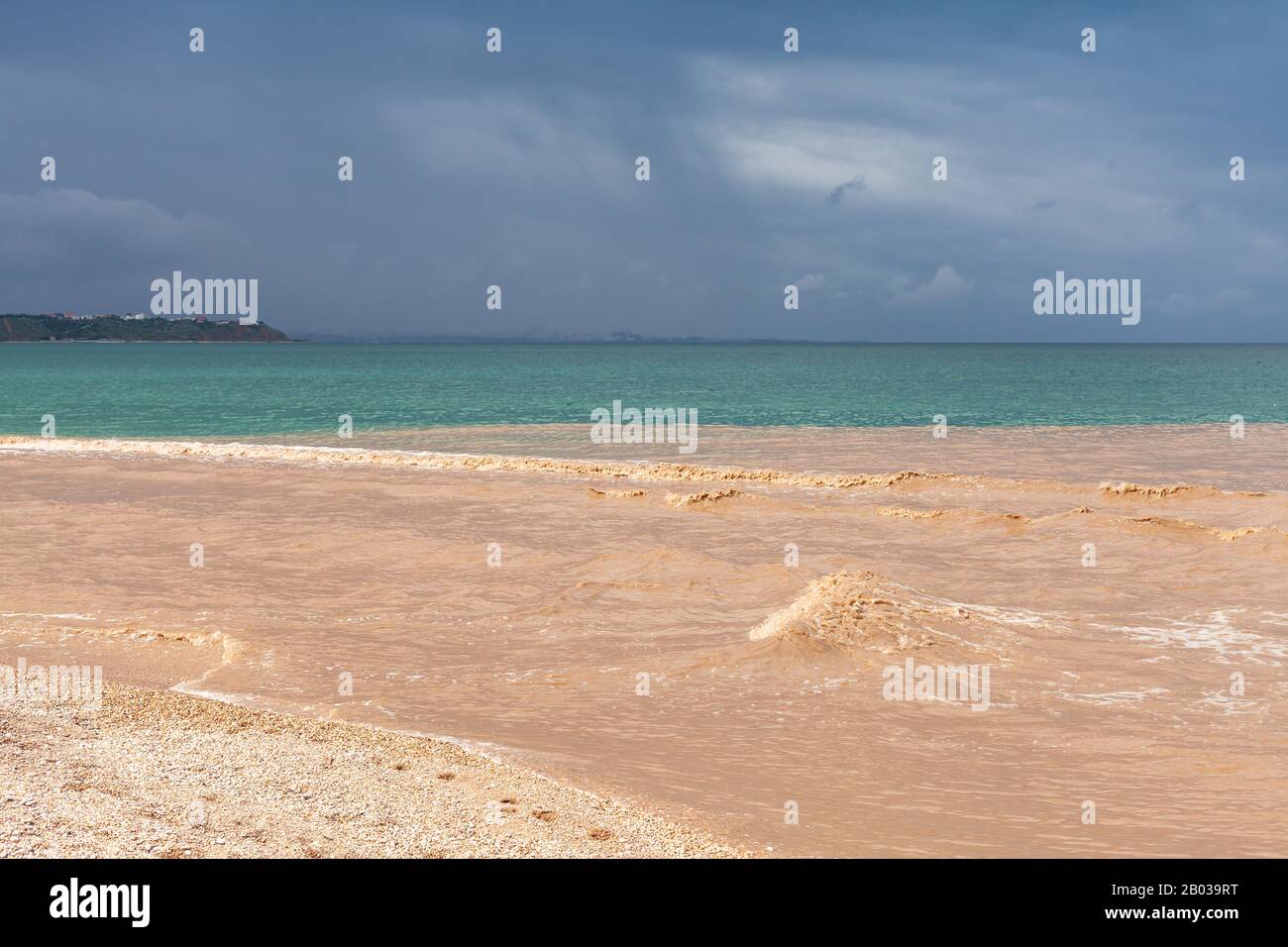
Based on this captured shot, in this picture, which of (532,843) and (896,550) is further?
(896,550)

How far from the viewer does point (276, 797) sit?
23.4ft

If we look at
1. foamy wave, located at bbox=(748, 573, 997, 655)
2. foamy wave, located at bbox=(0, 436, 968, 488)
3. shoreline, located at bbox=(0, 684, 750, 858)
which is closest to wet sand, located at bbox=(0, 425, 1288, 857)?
foamy wave, located at bbox=(748, 573, 997, 655)

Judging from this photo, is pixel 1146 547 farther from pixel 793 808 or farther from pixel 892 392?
pixel 892 392

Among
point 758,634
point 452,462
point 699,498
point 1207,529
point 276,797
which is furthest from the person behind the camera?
point 452,462

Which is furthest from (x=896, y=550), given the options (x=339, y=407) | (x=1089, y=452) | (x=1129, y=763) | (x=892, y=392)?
(x=892, y=392)

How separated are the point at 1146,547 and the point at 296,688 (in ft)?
44.0

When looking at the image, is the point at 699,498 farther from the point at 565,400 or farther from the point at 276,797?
the point at 565,400

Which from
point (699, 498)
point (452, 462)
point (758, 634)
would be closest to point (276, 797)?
point (758, 634)

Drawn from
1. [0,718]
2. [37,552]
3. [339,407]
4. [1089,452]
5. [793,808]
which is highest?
[339,407]

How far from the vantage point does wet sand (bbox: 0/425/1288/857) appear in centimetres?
796

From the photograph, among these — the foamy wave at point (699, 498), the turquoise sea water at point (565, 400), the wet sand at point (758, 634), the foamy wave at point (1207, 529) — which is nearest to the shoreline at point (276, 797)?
the wet sand at point (758, 634)

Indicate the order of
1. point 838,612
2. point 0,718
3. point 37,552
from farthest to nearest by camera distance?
point 37,552
point 838,612
point 0,718

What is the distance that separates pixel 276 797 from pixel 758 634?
20.6 feet

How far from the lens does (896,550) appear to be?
1775 cm
